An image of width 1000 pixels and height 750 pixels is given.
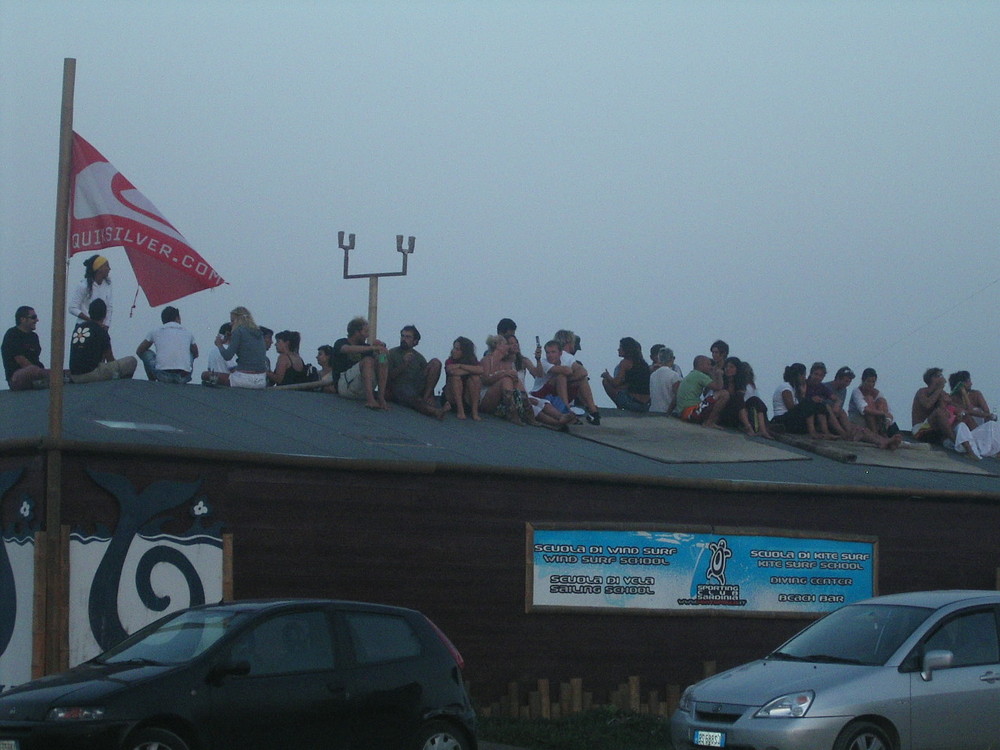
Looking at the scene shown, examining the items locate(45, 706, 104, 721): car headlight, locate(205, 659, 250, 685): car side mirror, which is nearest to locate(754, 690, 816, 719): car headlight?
locate(205, 659, 250, 685): car side mirror

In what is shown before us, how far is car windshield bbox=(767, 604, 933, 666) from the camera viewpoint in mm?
10609

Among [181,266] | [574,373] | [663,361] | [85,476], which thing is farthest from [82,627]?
[663,361]

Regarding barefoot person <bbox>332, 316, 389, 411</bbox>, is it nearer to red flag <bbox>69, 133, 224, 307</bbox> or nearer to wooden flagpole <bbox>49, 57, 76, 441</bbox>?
red flag <bbox>69, 133, 224, 307</bbox>

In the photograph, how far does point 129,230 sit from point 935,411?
14.1 metres

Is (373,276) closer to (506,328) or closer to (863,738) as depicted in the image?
(506,328)

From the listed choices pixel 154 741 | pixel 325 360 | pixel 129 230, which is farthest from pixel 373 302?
pixel 154 741

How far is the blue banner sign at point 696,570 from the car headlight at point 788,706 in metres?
5.16

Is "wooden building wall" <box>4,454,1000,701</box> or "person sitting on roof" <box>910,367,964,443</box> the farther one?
"person sitting on roof" <box>910,367,964,443</box>

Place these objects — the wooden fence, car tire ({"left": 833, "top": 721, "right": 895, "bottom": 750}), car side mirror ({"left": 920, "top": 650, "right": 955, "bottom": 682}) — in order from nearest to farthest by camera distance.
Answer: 1. car tire ({"left": 833, "top": 721, "right": 895, "bottom": 750})
2. car side mirror ({"left": 920, "top": 650, "right": 955, "bottom": 682})
3. the wooden fence

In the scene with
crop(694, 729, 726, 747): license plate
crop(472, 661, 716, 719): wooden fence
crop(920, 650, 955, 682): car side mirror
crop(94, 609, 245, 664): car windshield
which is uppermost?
crop(94, 609, 245, 664): car windshield

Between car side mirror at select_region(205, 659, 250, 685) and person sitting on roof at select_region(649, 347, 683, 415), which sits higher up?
person sitting on roof at select_region(649, 347, 683, 415)

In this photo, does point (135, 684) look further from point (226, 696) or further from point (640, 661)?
point (640, 661)

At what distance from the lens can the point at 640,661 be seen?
51.2ft

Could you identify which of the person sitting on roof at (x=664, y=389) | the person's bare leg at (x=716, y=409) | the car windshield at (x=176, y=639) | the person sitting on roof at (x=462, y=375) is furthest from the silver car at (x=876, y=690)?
the person sitting on roof at (x=664, y=389)
